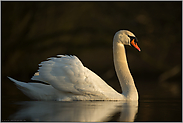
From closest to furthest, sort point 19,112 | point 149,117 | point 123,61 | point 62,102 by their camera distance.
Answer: point 149,117 → point 19,112 → point 62,102 → point 123,61

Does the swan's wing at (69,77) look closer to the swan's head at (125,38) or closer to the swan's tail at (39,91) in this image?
the swan's tail at (39,91)

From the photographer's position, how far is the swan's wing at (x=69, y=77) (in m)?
4.45

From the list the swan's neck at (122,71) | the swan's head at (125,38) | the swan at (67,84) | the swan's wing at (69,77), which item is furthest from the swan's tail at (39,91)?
the swan's head at (125,38)

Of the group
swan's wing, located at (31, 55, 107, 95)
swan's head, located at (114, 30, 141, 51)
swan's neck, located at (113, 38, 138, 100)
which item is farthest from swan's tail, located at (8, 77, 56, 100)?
swan's head, located at (114, 30, 141, 51)

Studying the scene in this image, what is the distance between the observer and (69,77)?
14.8ft

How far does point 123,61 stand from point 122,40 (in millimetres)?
353

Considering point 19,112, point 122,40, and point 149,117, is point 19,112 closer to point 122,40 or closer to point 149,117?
point 149,117

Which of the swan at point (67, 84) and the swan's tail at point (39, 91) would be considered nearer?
the swan at point (67, 84)

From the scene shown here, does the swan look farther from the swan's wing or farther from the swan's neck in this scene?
the swan's neck

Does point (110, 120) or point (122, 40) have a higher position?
point (122, 40)

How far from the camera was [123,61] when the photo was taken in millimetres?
5090

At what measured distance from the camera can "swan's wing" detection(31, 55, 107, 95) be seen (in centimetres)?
445

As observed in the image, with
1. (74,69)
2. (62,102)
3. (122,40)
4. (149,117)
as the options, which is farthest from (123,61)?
(149,117)

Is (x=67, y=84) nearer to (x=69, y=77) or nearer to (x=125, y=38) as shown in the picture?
(x=69, y=77)
